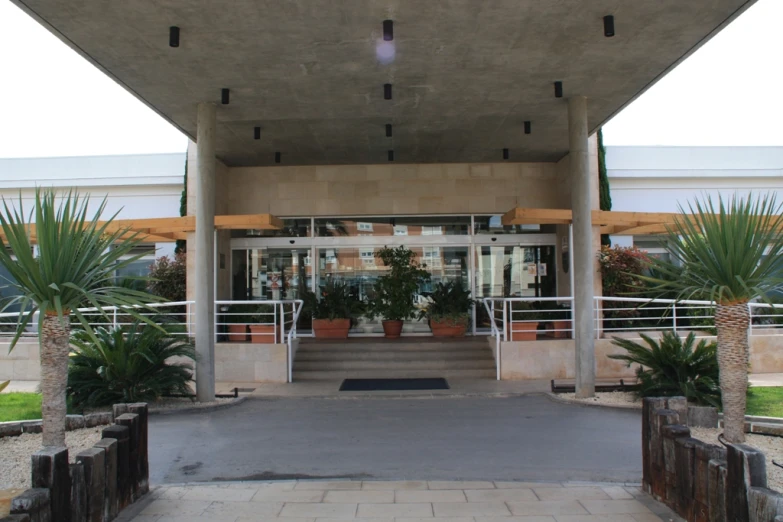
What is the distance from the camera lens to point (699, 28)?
724 centimetres

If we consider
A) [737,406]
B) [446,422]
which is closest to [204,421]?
[446,422]

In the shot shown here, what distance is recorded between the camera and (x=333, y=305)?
12789mm

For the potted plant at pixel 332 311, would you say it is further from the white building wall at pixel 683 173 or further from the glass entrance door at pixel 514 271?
the white building wall at pixel 683 173

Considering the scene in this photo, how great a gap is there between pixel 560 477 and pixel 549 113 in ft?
22.1

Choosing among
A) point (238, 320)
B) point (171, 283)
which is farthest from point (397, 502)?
point (171, 283)

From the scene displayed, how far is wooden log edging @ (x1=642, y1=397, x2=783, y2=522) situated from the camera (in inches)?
136

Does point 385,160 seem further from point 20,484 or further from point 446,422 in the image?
point 20,484

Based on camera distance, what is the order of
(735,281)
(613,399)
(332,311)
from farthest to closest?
(332,311) → (613,399) → (735,281)

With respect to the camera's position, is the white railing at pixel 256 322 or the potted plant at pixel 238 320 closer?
the white railing at pixel 256 322

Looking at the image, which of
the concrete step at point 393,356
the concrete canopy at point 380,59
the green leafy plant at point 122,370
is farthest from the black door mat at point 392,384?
the concrete canopy at point 380,59

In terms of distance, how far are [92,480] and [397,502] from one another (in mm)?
2062

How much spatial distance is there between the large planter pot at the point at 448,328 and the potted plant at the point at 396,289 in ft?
2.47

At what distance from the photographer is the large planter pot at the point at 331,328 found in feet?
41.8

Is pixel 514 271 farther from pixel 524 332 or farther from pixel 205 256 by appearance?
pixel 205 256
